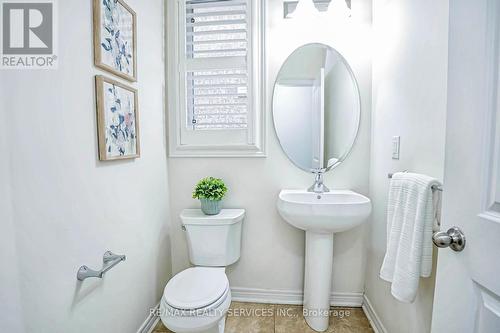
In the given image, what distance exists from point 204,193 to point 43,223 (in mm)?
835

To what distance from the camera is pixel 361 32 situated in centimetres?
158

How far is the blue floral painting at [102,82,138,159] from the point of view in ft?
3.48

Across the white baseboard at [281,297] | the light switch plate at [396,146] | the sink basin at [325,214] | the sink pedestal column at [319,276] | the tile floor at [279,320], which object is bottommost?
the tile floor at [279,320]

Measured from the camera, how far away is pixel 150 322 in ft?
4.72

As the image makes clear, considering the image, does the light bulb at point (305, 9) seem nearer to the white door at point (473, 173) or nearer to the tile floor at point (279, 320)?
the white door at point (473, 173)

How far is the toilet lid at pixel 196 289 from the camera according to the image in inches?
42.3

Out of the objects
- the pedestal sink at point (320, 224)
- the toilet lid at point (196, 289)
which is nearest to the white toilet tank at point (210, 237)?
the toilet lid at point (196, 289)

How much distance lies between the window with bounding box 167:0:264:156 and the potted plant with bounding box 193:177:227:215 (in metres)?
0.26

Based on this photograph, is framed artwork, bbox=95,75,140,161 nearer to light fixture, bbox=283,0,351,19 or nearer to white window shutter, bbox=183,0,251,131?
white window shutter, bbox=183,0,251,131

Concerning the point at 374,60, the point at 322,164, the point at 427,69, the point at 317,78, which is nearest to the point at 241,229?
the point at 322,164

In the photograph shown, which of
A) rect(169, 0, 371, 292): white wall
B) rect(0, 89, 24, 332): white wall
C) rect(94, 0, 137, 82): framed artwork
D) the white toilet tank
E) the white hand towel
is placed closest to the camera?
rect(0, 89, 24, 332): white wall

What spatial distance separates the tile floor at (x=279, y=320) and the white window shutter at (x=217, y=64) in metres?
1.34

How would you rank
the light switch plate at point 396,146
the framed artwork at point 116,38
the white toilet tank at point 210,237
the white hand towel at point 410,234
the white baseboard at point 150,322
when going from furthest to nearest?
the white toilet tank at point 210,237 → the white baseboard at point 150,322 → the light switch plate at point 396,146 → the framed artwork at point 116,38 → the white hand towel at point 410,234

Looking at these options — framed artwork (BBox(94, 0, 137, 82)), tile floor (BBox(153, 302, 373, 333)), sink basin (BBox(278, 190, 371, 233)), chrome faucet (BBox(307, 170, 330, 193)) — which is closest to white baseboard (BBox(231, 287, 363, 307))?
tile floor (BBox(153, 302, 373, 333))
